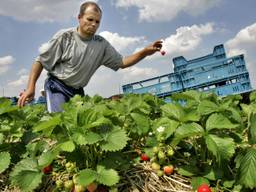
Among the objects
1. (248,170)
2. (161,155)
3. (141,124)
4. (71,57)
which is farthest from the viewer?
(71,57)

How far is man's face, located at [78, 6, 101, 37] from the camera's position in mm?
4711

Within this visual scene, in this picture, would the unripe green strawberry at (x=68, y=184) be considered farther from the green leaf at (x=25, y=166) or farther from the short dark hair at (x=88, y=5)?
the short dark hair at (x=88, y=5)

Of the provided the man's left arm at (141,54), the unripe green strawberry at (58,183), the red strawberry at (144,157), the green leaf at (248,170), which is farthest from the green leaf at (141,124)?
the man's left arm at (141,54)

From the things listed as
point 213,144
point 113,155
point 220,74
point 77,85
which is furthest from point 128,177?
point 220,74

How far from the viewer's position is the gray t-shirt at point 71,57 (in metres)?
4.84

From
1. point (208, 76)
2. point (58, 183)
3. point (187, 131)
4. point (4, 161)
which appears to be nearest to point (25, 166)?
point (4, 161)

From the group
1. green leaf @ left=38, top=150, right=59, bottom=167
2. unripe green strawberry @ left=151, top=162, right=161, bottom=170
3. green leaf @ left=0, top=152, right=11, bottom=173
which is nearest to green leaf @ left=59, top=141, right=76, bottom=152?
green leaf @ left=38, top=150, right=59, bottom=167

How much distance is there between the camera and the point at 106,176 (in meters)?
1.99

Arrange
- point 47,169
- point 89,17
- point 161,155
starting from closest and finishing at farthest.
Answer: point 161,155
point 47,169
point 89,17

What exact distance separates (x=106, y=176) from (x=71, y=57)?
3131 mm

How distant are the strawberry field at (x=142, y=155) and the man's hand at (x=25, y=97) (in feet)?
5.19

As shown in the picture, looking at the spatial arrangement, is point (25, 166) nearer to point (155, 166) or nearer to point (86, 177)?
point (86, 177)

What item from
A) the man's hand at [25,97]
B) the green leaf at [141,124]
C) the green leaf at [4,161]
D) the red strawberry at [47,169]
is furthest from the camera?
the man's hand at [25,97]

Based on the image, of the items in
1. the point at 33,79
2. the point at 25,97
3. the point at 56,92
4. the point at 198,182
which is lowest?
the point at 198,182
